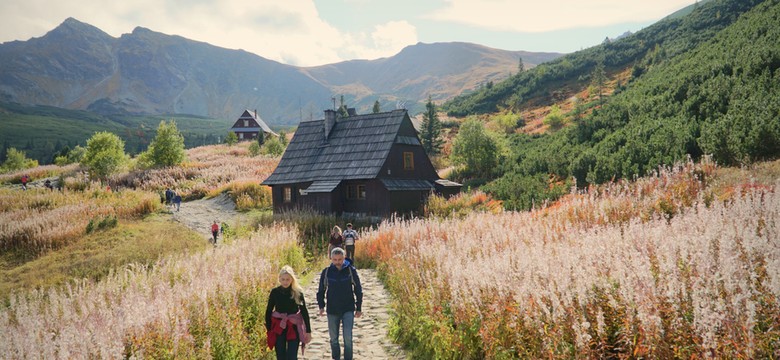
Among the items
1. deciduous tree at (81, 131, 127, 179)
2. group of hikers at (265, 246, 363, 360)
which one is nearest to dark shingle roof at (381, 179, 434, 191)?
group of hikers at (265, 246, 363, 360)

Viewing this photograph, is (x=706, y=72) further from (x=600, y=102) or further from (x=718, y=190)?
(x=600, y=102)

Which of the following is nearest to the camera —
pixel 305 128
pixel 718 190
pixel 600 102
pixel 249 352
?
pixel 249 352

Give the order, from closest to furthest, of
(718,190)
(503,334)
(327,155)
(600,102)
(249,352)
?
(503,334) < (249,352) < (718,190) < (327,155) < (600,102)

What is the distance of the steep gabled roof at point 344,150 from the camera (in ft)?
96.0

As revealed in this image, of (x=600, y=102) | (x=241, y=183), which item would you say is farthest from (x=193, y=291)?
(x=600, y=102)

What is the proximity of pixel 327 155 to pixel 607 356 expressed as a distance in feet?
89.6

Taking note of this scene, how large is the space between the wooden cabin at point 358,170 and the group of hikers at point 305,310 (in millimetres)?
19742

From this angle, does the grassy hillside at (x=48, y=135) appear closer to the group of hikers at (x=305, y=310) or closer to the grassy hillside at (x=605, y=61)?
the grassy hillside at (x=605, y=61)

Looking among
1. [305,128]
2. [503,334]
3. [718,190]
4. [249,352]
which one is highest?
[305,128]

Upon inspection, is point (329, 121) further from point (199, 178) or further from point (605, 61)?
point (605, 61)

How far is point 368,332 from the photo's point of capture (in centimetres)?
899

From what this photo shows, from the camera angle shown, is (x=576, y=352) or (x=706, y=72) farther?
(x=706, y=72)

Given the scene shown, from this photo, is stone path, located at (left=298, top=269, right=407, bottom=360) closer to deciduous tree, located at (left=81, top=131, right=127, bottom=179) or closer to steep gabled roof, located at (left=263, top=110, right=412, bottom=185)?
steep gabled roof, located at (left=263, top=110, right=412, bottom=185)

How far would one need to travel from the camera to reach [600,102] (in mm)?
54375
